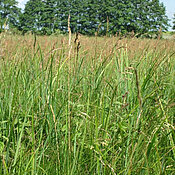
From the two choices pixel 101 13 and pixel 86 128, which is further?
pixel 101 13

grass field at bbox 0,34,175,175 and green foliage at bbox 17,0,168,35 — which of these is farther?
green foliage at bbox 17,0,168,35

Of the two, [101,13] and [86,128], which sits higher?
[101,13]

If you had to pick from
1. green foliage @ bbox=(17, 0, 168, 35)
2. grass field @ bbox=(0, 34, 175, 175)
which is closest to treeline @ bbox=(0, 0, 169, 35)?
green foliage @ bbox=(17, 0, 168, 35)

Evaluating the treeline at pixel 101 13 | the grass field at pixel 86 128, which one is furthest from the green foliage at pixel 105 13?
the grass field at pixel 86 128

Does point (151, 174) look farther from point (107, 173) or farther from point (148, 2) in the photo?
point (148, 2)

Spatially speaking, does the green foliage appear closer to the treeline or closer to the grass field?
the treeline

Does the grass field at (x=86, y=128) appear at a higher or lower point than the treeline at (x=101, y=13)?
lower

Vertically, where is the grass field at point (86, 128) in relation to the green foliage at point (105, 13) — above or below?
below

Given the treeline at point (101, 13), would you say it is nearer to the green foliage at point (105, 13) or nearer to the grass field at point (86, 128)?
the green foliage at point (105, 13)

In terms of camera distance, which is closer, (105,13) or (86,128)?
(86,128)

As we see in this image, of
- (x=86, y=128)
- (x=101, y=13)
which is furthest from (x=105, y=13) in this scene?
(x=86, y=128)

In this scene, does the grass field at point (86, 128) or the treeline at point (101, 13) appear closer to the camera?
the grass field at point (86, 128)

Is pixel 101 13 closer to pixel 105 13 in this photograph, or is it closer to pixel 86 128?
pixel 105 13

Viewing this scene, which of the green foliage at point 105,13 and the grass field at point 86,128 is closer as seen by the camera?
the grass field at point 86,128
